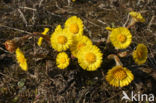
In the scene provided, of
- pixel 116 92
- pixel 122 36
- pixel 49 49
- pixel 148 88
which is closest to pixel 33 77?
pixel 49 49

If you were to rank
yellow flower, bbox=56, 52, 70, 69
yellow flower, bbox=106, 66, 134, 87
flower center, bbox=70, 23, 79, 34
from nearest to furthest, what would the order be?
yellow flower, bbox=106, 66, 134, 87 → yellow flower, bbox=56, 52, 70, 69 → flower center, bbox=70, 23, 79, 34

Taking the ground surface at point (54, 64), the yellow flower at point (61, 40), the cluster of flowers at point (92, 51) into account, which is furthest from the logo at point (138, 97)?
the yellow flower at point (61, 40)

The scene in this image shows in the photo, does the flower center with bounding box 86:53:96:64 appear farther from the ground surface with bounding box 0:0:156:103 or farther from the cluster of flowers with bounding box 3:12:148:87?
the ground surface with bounding box 0:0:156:103

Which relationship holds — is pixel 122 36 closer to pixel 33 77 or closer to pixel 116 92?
pixel 116 92

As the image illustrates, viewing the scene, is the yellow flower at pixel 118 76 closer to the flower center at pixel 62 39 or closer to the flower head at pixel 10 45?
the flower center at pixel 62 39

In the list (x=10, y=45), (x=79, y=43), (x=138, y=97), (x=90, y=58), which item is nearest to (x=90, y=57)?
(x=90, y=58)

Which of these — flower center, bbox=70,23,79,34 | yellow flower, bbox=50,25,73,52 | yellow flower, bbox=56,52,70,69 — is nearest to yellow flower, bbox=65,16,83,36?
flower center, bbox=70,23,79,34
